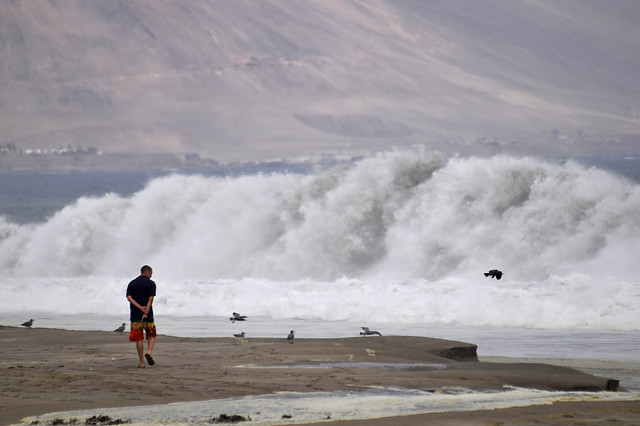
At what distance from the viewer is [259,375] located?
12.2 metres

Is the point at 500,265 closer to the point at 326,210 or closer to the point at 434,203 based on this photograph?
the point at 434,203

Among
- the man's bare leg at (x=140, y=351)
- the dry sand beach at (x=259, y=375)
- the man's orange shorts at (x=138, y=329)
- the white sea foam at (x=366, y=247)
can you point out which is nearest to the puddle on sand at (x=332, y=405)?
the dry sand beach at (x=259, y=375)

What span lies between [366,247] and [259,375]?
23.4 meters

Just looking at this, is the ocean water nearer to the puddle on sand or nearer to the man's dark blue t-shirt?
the puddle on sand

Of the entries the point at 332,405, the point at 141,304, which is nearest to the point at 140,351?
the point at 141,304

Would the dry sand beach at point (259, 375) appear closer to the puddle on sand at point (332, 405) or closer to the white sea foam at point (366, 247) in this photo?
the puddle on sand at point (332, 405)

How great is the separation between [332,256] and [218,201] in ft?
27.5

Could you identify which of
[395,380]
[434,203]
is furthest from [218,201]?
[395,380]

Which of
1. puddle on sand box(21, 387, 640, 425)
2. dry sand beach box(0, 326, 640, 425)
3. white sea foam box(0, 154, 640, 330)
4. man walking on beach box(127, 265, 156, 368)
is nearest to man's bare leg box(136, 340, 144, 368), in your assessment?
man walking on beach box(127, 265, 156, 368)

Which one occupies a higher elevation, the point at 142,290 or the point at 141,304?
the point at 142,290

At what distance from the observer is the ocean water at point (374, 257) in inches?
817

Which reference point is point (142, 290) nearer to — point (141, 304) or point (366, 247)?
point (141, 304)

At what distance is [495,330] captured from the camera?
1997 cm

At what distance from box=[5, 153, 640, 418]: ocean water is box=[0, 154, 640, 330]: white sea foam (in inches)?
2.5
